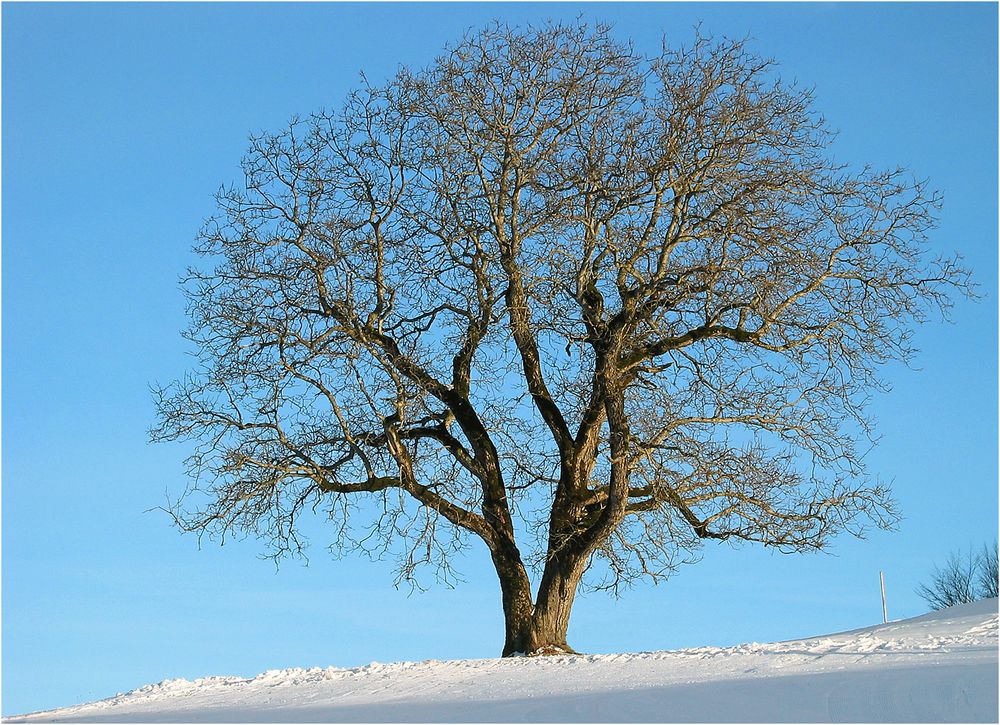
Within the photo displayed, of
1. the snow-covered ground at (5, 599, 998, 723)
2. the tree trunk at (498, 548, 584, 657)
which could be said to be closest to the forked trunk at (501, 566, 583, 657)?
the tree trunk at (498, 548, 584, 657)

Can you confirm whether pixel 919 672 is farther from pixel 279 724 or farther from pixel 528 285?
pixel 528 285

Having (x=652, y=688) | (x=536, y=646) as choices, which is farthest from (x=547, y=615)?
(x=652, y=688)

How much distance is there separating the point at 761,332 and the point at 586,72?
428 cm

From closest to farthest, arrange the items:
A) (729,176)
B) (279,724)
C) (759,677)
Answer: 1. (279,724)
2. (759,677)
3. (729,176)

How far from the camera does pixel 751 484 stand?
52.0 feet

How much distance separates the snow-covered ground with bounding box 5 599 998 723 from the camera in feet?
29.2

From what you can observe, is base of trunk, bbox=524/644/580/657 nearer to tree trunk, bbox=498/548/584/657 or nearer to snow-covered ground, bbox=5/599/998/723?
tree trunk, bbox=498/548/584/657

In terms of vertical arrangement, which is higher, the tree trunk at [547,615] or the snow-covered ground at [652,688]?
the tree trunk at [547,615]

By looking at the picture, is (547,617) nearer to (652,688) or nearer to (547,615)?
(547,615)

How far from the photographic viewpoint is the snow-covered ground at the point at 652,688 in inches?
350

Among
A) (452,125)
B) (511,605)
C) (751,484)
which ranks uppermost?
(452,125)

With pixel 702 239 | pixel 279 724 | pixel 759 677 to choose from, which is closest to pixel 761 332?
pixel 702 239

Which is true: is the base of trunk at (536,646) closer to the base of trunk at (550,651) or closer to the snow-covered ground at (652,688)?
the base of trunk at (550,651)

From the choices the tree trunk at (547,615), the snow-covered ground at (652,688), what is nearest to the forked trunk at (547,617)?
the tree trunk at (547,615)
